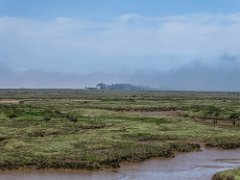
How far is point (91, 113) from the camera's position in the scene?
8150cm

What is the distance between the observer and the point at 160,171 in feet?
113

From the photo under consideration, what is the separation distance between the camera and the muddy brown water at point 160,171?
3206 centimetres

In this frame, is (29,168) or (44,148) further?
(44,148)

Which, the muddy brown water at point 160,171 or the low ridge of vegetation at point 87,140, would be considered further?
the low ridge of vegetation at point 87,140

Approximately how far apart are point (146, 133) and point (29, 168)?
68.7 ft

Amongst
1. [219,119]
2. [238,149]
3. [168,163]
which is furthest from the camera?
[219,119]

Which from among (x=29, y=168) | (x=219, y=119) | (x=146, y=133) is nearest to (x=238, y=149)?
(x=146, y=133)

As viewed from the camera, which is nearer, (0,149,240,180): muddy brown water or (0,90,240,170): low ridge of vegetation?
(0,149,240,180): muddy brown water

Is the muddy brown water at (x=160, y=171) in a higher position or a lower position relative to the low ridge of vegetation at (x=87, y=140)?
lower

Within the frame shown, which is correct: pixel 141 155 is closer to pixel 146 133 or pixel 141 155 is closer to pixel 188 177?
pixel 188 177

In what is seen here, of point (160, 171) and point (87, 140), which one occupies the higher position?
point (87, 140)

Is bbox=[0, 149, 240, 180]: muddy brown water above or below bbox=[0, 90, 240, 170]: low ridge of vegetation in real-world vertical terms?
below

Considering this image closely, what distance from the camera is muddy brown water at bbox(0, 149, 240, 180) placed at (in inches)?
1262

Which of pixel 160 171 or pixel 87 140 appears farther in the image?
pixel 87 140
